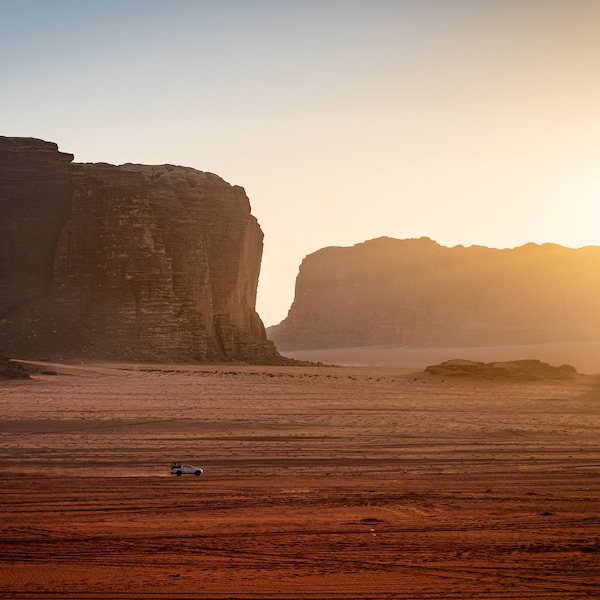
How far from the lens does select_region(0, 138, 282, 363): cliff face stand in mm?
47938

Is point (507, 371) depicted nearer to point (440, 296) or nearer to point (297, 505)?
point (297, 505)

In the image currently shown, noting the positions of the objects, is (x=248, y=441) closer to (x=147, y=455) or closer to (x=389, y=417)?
(x=147, y=455)

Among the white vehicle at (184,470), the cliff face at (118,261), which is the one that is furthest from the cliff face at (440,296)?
the white vehicle at (184,470)

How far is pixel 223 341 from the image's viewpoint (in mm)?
54469

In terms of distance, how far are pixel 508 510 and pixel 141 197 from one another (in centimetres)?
4523

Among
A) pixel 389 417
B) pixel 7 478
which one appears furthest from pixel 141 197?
pixel 7 478

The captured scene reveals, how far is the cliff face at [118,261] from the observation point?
4794 cm

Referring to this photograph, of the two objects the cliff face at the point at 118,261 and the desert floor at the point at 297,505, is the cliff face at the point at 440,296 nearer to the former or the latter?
the cliff face at the point at 118,261

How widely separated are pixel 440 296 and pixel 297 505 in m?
128

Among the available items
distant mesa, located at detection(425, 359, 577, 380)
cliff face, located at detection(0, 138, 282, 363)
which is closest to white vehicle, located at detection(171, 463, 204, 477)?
distant mesa, located at detection(425, 359, 577, 380)

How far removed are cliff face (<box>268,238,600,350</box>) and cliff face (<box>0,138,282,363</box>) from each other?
69013mm

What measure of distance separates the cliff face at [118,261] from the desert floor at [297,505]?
2960cm

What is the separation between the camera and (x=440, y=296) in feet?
442

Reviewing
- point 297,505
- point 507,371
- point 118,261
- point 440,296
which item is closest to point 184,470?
point 297,505
